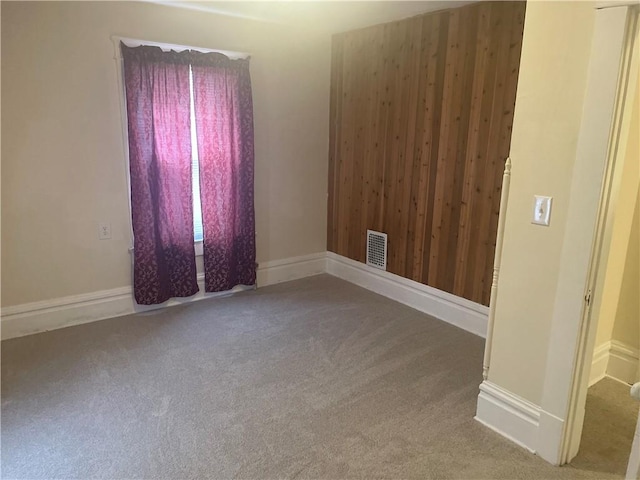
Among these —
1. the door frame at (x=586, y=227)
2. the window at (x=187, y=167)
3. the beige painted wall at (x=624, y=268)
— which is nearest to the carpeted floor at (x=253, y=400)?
the door frame at (x=586, y=227)

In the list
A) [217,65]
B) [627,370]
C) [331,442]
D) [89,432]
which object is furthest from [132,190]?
[627,370]

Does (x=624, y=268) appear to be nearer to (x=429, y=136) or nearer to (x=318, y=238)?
(x=429, y=136)

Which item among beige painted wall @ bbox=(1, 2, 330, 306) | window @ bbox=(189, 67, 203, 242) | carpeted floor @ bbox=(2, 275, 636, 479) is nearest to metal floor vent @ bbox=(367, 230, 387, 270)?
carpeted floor @ bbox=(2, 275, 636, 479)

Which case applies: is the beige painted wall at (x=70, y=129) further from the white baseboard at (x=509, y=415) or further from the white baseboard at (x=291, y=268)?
the white baseboard at (x=509, y=415)

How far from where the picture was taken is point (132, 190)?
346 cm

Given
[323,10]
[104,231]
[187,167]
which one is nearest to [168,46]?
[187,167]

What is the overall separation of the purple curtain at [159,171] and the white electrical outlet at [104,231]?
0.62 ft

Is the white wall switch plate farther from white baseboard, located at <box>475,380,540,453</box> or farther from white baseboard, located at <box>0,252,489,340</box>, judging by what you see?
white baseboard, located at <box>0,252,489,340</box>

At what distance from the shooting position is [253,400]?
8.31 feet

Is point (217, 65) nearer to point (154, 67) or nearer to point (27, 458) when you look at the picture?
point (154, 67)

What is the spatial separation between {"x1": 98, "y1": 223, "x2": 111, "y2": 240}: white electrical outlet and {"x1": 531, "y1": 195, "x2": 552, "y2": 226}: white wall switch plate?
2.94m

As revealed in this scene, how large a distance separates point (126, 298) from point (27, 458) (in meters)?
1.69

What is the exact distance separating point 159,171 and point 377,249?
6.51ft

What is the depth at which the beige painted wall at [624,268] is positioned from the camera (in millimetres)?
2588
